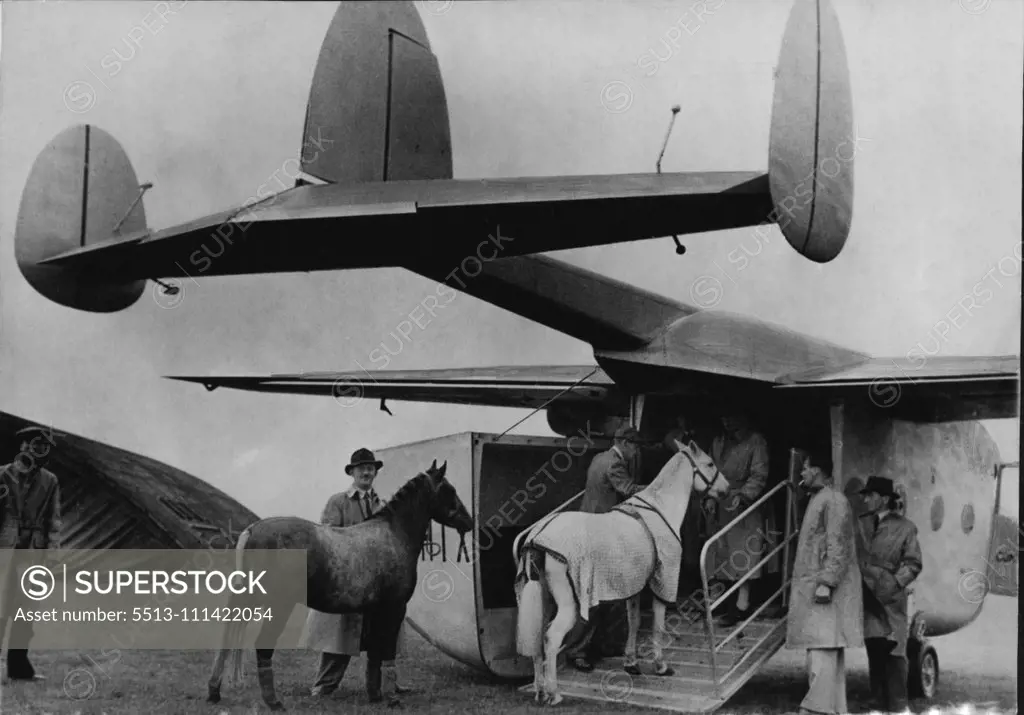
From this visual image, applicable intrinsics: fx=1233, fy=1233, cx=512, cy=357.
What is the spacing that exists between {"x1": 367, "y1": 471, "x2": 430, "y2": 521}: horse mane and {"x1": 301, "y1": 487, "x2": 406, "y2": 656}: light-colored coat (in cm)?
10

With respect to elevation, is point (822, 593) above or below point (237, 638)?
above

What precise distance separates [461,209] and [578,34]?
2877mm

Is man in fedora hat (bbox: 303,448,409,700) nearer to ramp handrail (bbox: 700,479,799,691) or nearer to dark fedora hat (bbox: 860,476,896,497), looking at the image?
ramp handrail (bbox: 700,479,799,691)

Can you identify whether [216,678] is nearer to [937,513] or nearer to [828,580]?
[828,580]

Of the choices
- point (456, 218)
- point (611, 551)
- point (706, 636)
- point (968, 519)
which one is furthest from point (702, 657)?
point (456, 218)

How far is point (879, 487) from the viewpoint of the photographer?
411 inches

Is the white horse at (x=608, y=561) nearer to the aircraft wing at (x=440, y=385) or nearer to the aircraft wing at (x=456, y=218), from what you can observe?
the aircraft wing at (x=440, y=385)

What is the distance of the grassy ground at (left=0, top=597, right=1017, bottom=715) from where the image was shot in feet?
31.5

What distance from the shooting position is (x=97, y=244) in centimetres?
952

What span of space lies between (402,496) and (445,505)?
0.38m

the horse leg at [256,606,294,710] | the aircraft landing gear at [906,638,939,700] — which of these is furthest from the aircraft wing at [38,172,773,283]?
the aircraft landing gear at [906,638,939,700]

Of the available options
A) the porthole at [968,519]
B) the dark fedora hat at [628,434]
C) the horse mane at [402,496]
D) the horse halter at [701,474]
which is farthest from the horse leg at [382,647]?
the porthole at [968,519]

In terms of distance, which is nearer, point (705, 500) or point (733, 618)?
point (705, 500)

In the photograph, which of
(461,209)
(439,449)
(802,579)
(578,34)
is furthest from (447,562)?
(578,34)
